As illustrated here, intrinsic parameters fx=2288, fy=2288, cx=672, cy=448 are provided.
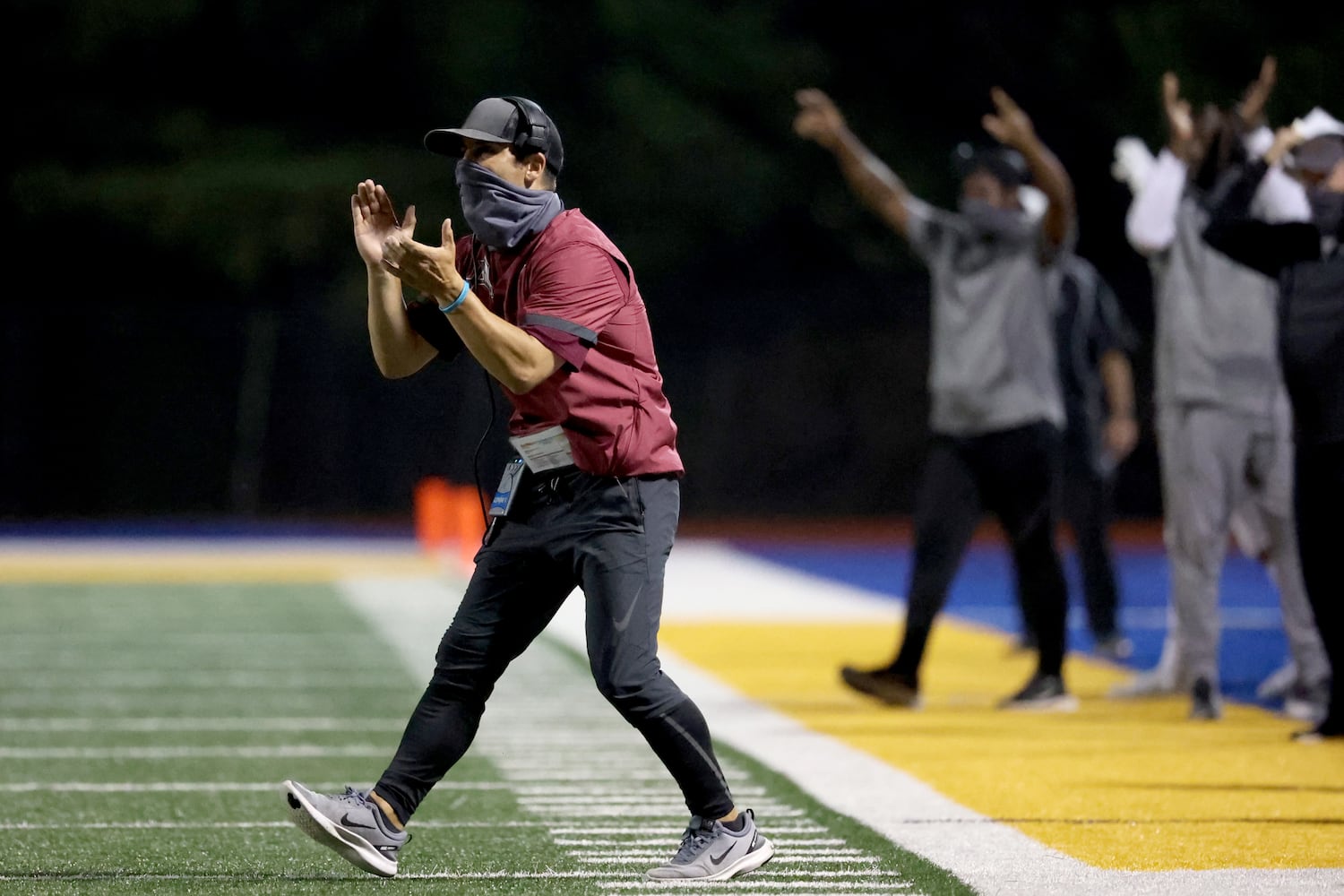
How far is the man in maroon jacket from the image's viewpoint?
17.9 ft

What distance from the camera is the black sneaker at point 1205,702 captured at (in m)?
9.12

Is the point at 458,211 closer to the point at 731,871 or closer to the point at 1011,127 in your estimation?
the point at 1011,127

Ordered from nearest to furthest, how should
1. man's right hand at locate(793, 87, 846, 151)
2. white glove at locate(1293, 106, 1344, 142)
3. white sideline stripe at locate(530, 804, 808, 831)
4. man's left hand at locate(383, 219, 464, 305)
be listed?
man's left hand at locate(383, 219, 464, 305), white sideline stripe at locate(530, 804, 808, 831), white glove at locate(1293, 106, 1344, 142), man's right hand at locate(793, 87, 846, 151)

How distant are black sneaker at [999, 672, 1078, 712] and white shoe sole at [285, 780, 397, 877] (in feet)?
14.9

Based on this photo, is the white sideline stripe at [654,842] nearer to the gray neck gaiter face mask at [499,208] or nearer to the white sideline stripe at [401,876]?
the white sideline stripe at [401,876]

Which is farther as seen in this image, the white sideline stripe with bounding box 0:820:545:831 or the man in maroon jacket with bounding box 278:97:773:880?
the white sideline stripe with bounding box 0:820:545:831

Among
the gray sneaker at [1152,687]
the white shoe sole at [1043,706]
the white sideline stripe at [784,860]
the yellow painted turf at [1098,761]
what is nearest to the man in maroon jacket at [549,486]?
the white sideline stripe at [784,860]

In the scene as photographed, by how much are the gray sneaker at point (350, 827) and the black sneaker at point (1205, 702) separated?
4516 mm

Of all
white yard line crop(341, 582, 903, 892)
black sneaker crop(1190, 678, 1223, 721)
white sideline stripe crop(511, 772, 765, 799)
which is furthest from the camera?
black sneaker crop(1190, 678, 1223, 721)

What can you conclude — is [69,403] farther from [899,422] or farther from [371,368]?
[899,422]

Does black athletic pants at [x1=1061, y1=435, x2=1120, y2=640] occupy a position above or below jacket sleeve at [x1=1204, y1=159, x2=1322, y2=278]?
below

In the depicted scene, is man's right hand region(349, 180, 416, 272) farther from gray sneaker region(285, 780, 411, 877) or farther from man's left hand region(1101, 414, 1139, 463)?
man's left hand region(1101, 414, 1139, 463)

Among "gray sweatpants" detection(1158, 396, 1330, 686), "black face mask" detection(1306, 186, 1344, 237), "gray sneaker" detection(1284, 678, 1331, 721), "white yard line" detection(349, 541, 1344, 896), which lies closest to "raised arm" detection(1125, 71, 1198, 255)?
"gray sweatpants" detection(1158, 396, 1330, 686)

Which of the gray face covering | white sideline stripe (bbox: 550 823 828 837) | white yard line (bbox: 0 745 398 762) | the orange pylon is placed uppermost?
the gray face covering
